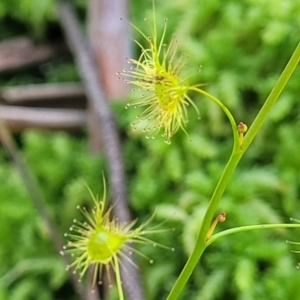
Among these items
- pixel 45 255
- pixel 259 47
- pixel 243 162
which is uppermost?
pixel 259 47

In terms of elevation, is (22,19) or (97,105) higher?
(22,19)

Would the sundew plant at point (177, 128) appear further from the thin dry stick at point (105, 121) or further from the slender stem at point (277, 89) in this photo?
the thin dry stick at point (105, 121)

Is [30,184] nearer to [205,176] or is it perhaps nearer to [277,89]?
[205,176]

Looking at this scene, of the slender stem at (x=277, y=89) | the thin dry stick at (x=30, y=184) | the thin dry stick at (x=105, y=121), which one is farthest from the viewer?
the thin dry stick at (x=30, y=184)

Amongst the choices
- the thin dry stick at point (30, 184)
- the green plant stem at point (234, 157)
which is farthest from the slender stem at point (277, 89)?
the thin dry stick at point (30, 184)

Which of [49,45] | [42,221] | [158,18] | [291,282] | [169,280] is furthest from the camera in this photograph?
[49,45]

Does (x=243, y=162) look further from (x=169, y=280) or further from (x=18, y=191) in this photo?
(x=18, y=191)

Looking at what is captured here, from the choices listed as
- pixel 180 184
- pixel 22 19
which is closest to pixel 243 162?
pixel 180 184
